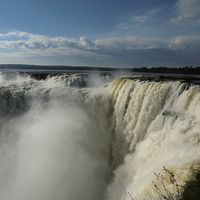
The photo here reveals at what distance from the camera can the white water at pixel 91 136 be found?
16.6 m

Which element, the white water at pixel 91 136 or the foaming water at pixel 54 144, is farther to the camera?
the foaming water at pixel 54 144

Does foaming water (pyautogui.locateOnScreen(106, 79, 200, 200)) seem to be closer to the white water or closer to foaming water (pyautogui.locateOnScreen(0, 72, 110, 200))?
the white water

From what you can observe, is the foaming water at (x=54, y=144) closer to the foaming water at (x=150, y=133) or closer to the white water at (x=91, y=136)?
the white water at (x=91, y=136)

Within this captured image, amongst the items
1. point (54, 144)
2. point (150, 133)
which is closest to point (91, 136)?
point (54, 144)

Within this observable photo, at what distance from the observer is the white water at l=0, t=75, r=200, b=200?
16.6 m

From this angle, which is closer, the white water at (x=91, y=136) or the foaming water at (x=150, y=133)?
the foaming water at (x=150, y=133)

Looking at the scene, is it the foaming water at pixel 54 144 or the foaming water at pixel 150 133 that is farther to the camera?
the foaming water at pixel 54 144

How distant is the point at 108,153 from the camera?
72.7 ft

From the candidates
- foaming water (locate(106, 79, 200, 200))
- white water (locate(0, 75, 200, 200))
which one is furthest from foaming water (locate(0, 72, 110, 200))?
foaming water (locate(106, 79, 200, 200))

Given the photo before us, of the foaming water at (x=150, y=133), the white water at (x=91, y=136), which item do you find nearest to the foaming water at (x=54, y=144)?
the white water at (x=91, y=136)

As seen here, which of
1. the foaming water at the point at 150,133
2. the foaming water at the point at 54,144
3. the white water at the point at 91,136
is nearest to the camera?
the foaming water at the point at 150,133

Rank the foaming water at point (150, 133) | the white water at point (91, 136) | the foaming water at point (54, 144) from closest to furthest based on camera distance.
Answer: the foaming water at point (150, 133) → the white water at point (91, 136) → the foaming water at point (54, 144)

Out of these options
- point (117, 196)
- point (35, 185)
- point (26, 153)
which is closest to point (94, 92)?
point (26, 153)

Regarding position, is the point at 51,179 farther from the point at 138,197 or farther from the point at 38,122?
the point at 138,197
